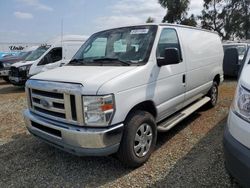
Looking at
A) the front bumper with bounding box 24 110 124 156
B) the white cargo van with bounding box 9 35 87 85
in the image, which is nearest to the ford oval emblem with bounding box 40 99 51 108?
the front bumper with bounding box 24 110 124 156

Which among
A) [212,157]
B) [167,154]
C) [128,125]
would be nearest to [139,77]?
[128,125]

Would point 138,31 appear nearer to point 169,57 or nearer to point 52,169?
point 169,57

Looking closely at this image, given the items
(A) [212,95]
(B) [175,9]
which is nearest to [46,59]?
(A) [212,95]

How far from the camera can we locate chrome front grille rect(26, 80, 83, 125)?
341 centimetres

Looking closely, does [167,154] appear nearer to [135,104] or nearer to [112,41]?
[135,104]

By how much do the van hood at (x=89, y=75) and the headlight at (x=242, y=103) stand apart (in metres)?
1.58

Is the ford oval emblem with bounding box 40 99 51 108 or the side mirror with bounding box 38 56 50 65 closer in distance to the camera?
the ford oval emblem with bounding box 40 99 51 108

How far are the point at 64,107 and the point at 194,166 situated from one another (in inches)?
78.4

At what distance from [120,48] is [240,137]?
8.58 feet

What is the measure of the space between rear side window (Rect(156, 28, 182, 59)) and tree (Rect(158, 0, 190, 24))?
37.0 metres

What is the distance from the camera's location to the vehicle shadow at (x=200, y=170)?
3.46 metres

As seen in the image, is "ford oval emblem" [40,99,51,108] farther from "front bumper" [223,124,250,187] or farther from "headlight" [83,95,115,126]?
"front bumper" [223,124,250,187]

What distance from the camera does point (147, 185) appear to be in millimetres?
3490

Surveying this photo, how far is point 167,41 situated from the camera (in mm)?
4691
